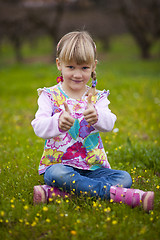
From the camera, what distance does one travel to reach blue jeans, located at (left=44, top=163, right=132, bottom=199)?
301 centimetres

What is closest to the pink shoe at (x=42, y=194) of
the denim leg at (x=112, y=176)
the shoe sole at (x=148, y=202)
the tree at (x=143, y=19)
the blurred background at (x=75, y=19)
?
the denim leg at (x=112, y=176)

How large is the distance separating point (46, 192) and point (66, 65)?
134 cm

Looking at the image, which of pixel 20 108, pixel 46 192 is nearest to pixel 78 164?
pixel 46 192

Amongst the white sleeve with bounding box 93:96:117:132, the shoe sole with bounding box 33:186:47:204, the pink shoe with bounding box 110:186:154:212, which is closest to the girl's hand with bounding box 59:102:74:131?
the white sleeve with bounding box 93:96:117:132

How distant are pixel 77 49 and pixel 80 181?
1.37 metres

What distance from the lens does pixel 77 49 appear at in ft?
10.0

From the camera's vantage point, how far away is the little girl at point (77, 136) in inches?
116

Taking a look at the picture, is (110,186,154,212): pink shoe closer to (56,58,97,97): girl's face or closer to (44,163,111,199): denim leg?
(44,163,111,199): denim leg

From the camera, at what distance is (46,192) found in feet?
9.84

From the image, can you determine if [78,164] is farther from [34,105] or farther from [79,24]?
[79,24]

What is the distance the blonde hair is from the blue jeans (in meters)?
1.13

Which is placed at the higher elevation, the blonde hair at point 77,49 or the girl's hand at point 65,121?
the blonde hair at point 77,49

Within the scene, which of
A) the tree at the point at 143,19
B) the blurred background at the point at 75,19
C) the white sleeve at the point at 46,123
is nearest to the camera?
the white sleeve at the point at 46,123

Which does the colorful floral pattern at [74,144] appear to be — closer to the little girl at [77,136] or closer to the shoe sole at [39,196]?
the little girl at [77,136]
